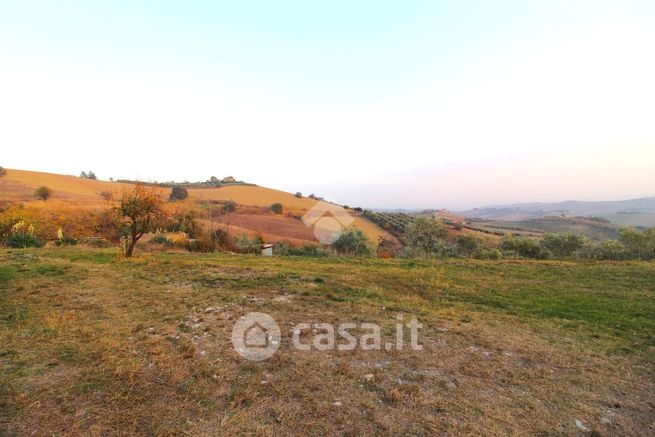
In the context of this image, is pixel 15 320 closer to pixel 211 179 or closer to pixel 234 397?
pixel 234 397

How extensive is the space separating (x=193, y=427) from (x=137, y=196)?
14.4 meters

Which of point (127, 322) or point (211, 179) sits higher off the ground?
point (211, 179)

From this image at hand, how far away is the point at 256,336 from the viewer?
6.50 m

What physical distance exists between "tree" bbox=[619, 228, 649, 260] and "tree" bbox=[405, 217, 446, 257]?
15336 millimetres

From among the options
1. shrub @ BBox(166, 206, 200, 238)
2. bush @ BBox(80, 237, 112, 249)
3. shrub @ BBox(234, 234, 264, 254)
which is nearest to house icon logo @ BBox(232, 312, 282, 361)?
shrub @ BBox(234, 234, 264, 254)

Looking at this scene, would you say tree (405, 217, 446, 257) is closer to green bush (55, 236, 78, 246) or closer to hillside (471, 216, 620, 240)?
green bush (55, 236, 78, 246)

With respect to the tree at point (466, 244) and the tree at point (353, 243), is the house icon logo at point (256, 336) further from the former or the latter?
the tree at point (466, 244)

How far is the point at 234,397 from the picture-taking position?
4.41 metres

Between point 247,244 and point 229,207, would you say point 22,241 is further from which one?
point 229,207

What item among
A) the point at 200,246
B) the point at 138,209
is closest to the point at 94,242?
the point at 200,246

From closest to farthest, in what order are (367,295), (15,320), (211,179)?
(15,320), (367,295), (211,179)

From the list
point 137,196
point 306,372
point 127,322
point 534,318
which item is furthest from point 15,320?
point 534,318

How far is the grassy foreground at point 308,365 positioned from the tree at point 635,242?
75.3 feet

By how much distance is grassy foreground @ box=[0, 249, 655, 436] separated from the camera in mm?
A: 4043
